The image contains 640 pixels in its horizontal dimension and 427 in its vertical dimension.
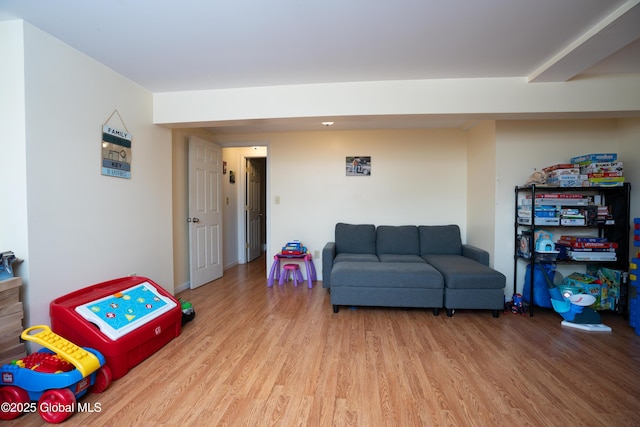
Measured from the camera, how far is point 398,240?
3521 millimetres

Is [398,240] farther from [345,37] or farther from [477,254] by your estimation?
[345,37]

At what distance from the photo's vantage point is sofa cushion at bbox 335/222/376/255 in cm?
356

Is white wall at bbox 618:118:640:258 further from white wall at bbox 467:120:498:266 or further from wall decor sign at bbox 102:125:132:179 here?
wall decor sign at bbox 102:125:132:179

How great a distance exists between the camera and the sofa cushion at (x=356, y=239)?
356 cm

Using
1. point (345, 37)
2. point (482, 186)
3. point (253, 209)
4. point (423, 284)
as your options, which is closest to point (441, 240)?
point (482, 186)

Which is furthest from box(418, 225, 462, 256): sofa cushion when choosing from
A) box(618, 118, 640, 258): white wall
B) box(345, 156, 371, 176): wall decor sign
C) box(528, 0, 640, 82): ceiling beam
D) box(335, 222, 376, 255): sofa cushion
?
box(528, 0, 640, 82): ceiling beam

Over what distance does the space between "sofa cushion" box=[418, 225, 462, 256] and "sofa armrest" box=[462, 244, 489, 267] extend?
14 cm

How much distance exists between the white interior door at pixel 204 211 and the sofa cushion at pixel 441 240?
3.02 m

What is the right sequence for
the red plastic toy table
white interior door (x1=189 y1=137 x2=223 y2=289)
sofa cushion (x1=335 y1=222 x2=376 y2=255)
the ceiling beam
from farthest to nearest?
sofa cushion (x1=335 y1=222 x2=376 y2=255), white interior door (x1=189 y1=137 x2=223 y2=289), the red plastic toy table, the ceiling beam

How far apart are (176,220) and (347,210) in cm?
234

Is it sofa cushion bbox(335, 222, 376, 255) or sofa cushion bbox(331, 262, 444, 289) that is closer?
sofa cushion bbox(331, 262, 444, 289)

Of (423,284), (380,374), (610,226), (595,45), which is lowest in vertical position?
(380,374)

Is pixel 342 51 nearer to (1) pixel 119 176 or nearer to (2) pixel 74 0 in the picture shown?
(2) pixel 74 0

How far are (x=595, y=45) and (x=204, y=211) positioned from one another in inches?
163
